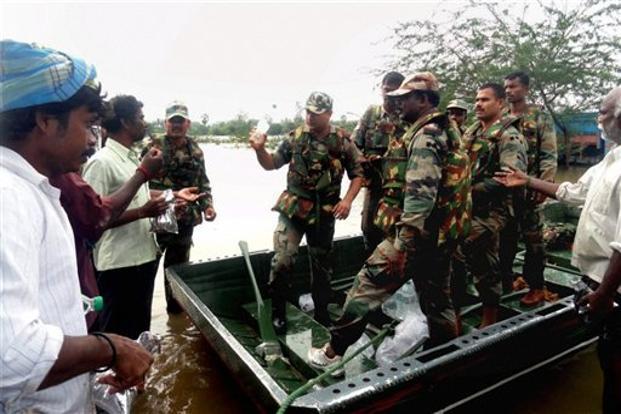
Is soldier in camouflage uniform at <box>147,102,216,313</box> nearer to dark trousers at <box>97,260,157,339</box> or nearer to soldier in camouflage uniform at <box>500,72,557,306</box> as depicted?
dark trousers at <box>97,260,157,339</box>

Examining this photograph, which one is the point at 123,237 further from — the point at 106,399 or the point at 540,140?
the point at 540,140

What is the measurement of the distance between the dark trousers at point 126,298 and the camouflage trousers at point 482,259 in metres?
2.20

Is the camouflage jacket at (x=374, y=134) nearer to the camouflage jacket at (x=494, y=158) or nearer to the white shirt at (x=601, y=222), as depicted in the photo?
the camouflage jacket at (x=494, y=158)

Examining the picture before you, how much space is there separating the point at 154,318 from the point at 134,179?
8.72ft

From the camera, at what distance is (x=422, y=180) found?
7.80 feet

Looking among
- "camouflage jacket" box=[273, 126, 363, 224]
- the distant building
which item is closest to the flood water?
"camouflage jacket" box=[273, 126, 363, 224]

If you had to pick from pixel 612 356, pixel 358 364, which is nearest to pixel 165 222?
pixel 358 364

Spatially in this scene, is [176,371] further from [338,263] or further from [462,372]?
[462,372]

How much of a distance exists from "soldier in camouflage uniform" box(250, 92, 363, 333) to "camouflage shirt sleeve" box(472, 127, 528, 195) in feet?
3.32

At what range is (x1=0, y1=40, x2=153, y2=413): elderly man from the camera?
2.65ft

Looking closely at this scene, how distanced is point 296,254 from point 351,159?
0.89 m

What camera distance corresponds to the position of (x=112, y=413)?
1348mm

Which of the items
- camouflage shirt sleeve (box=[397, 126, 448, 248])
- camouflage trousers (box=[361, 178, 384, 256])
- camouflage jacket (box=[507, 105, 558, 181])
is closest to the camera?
camouflage shirt sleeve (box=[397, 126, 448, 248])

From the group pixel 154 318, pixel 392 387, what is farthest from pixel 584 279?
pixel 154 318
